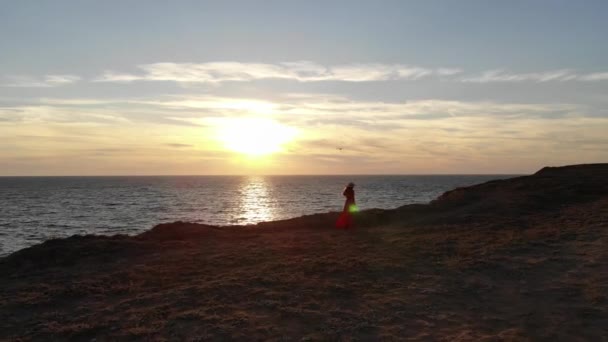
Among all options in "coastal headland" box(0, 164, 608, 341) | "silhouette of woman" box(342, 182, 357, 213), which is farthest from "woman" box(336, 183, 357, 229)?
"coastal headland" box(0, 164, 608, 341)

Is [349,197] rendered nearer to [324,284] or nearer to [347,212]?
[347,212]

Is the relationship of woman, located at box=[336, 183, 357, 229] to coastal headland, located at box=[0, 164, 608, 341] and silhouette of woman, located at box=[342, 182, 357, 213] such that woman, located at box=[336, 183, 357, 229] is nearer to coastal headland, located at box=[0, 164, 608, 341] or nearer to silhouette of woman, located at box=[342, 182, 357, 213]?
silhouette of woman, located at box=[342, 182, 357, 213]

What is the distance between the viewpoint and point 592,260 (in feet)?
39.8

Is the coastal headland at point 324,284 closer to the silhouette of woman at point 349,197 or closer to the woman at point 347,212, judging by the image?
the woman at point 347,212

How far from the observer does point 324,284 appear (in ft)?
36.3

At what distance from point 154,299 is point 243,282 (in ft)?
7.02

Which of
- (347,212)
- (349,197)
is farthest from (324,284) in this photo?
(349,197)

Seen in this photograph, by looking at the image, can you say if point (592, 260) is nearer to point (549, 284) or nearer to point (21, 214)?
point (549, 284)

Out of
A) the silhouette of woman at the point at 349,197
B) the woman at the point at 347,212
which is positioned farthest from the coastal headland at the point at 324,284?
the silhouette of woman at the point at 349,197

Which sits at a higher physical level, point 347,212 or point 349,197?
point 349,197

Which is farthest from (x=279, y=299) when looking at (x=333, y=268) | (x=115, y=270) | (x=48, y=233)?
(x=48, y=233)

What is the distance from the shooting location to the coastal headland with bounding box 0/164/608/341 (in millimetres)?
8773

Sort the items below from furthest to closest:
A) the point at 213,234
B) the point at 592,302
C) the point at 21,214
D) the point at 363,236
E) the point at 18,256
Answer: the point at 21,214 < the point at 213,234 < the point at 363,236 < the point at 18,256 < the point at 592,302

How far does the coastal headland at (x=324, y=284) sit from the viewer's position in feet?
28.8
